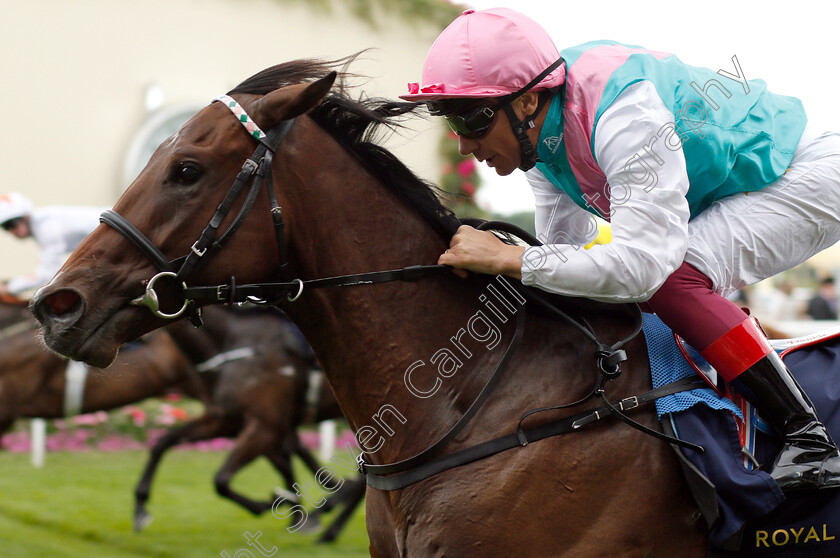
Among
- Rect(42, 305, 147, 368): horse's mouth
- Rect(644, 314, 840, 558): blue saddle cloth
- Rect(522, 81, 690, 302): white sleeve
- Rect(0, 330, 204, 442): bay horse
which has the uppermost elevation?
Rect(522, 81, 690, 302): white sleeve

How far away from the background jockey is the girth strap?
5395 millimetres

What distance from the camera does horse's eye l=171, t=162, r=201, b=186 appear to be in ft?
6.63

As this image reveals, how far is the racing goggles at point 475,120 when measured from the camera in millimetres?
2170

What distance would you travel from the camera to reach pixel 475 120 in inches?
86.0

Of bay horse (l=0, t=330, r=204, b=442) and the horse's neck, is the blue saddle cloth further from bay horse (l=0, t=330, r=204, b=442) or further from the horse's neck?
bay horse (l=0, t=330, r=204, b=442)

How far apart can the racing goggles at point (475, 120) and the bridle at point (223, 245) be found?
420 mm

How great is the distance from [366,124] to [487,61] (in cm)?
37

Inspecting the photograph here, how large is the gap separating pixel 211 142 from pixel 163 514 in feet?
16.2

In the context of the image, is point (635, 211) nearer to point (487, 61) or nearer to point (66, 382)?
point (487, 61)

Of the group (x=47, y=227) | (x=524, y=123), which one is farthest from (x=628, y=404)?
(x=47, y=227)

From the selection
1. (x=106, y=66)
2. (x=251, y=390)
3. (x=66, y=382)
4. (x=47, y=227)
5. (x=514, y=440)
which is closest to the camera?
(x=514, y=440)

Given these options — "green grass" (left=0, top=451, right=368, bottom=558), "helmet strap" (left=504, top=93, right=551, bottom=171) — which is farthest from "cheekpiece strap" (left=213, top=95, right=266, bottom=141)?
"green grass" (left=0, top=451, right=368, bottom=558)

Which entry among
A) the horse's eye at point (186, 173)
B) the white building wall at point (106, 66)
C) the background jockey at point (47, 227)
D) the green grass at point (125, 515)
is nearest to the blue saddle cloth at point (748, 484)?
the horse's eye at point (186, 173)

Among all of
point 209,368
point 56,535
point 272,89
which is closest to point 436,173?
point 209,368
